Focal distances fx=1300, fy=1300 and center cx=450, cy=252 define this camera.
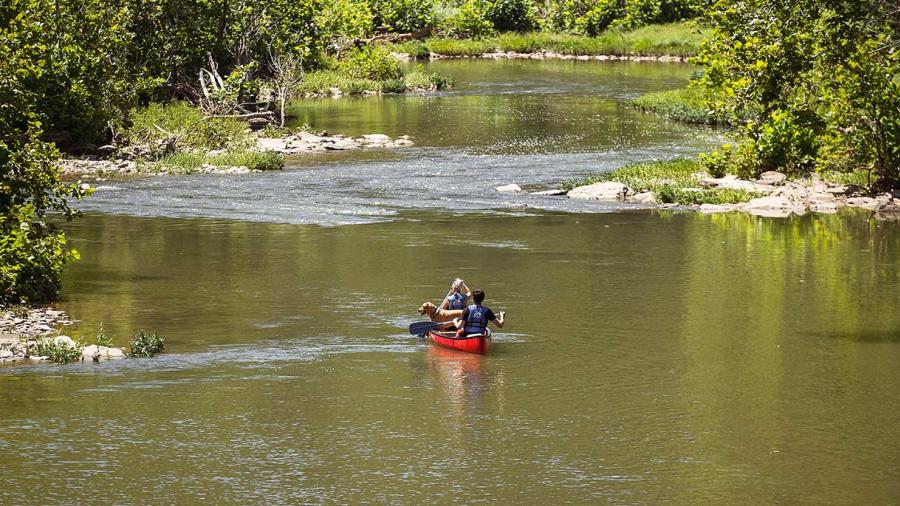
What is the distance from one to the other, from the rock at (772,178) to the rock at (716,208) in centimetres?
296

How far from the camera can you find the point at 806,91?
144 ft

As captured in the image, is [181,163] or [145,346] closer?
[145,346]

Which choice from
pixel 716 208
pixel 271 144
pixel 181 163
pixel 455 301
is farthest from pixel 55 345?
pixel 271 144

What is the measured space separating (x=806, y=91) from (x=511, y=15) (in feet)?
217

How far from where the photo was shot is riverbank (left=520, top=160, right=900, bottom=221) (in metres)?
41.8

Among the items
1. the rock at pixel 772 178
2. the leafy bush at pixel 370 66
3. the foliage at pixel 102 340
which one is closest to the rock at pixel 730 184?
the rock at pixel 772 178

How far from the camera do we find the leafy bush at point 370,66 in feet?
263

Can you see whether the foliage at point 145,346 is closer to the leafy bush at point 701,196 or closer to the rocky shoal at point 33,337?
the rocky shoal at point 33,337

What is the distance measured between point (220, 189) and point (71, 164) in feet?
23.7

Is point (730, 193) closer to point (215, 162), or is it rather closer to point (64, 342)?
point (215, 162)

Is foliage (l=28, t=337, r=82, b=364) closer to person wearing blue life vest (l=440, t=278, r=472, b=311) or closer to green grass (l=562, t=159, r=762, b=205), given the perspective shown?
person wearing blue life vest (l=440, t=278, r=472, b=311)

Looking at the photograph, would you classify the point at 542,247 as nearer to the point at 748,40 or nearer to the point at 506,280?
the point at 506,280

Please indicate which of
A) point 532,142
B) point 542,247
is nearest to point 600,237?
point 542,247

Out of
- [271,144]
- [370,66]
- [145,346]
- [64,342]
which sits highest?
[370,66]
